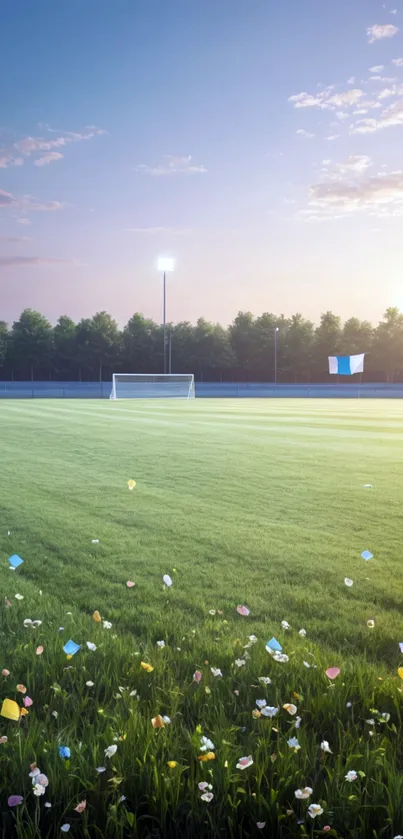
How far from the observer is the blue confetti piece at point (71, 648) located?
334 cm

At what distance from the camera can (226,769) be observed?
2.24m

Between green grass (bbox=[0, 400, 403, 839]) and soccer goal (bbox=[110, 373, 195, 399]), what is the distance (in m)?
44.1

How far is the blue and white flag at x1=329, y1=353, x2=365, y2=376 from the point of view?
61.8 metres

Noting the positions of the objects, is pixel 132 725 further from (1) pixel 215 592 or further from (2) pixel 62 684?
(1) pixel 215 592

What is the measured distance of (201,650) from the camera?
3535mm

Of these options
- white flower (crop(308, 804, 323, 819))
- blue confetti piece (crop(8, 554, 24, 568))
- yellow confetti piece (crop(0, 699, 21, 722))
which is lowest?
blue confetti piece (crop(8, 554, 24, 568))

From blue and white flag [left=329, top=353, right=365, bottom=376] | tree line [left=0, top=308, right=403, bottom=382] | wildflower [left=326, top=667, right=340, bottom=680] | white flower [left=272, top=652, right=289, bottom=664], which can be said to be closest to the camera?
wildflower [left=326, top=667, right=340, bottom=680]

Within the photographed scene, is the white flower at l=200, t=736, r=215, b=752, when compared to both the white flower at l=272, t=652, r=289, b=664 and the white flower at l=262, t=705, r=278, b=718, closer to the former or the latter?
the white flower at l=262, t=705, r=278, b=718

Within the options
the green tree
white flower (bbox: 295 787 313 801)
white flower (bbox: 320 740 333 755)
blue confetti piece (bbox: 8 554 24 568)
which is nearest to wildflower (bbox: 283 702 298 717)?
white flower (bbox: 320 740 333 755)

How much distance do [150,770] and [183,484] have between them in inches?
287

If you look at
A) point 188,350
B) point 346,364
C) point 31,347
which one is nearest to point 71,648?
point 346,364

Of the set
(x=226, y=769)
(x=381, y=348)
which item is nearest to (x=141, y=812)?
(x=226, y=769)

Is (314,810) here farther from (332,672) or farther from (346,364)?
(346,364)

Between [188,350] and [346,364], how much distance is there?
2773 centimetres
